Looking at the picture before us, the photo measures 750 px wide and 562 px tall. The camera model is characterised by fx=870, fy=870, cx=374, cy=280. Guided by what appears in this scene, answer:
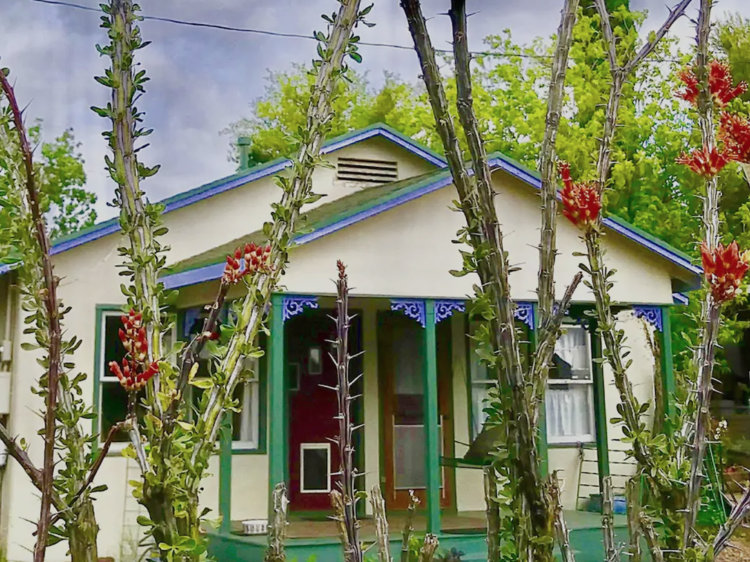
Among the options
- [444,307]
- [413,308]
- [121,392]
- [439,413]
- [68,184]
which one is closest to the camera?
[413,308]

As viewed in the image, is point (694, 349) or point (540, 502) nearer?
point (540, 502)

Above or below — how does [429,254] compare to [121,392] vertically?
above

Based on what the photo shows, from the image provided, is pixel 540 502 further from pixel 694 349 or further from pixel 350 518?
pixel 694 349

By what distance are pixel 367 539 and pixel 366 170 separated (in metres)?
6.01

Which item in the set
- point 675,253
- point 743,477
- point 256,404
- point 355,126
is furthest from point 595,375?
point 355,126

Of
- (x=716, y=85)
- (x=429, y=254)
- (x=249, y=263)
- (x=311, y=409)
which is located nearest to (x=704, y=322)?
(x=716, y=85)

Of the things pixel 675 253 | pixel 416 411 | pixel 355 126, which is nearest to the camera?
pixel 675 253

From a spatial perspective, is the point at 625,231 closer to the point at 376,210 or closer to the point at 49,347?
the point at 376,210

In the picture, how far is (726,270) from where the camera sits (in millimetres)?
2334

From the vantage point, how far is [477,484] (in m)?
11.9

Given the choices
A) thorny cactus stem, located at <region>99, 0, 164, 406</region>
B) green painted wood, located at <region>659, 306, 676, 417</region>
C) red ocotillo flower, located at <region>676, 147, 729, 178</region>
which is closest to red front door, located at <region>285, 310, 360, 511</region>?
green painted wood, located at <region>659, 306, 676, 417</region>

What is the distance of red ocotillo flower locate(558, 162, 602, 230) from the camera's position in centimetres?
260

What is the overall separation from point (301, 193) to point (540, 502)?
1059 millimetres

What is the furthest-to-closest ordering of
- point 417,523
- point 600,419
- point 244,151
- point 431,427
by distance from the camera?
point 244,151, point 600,419, point 417,523, point 431,427
